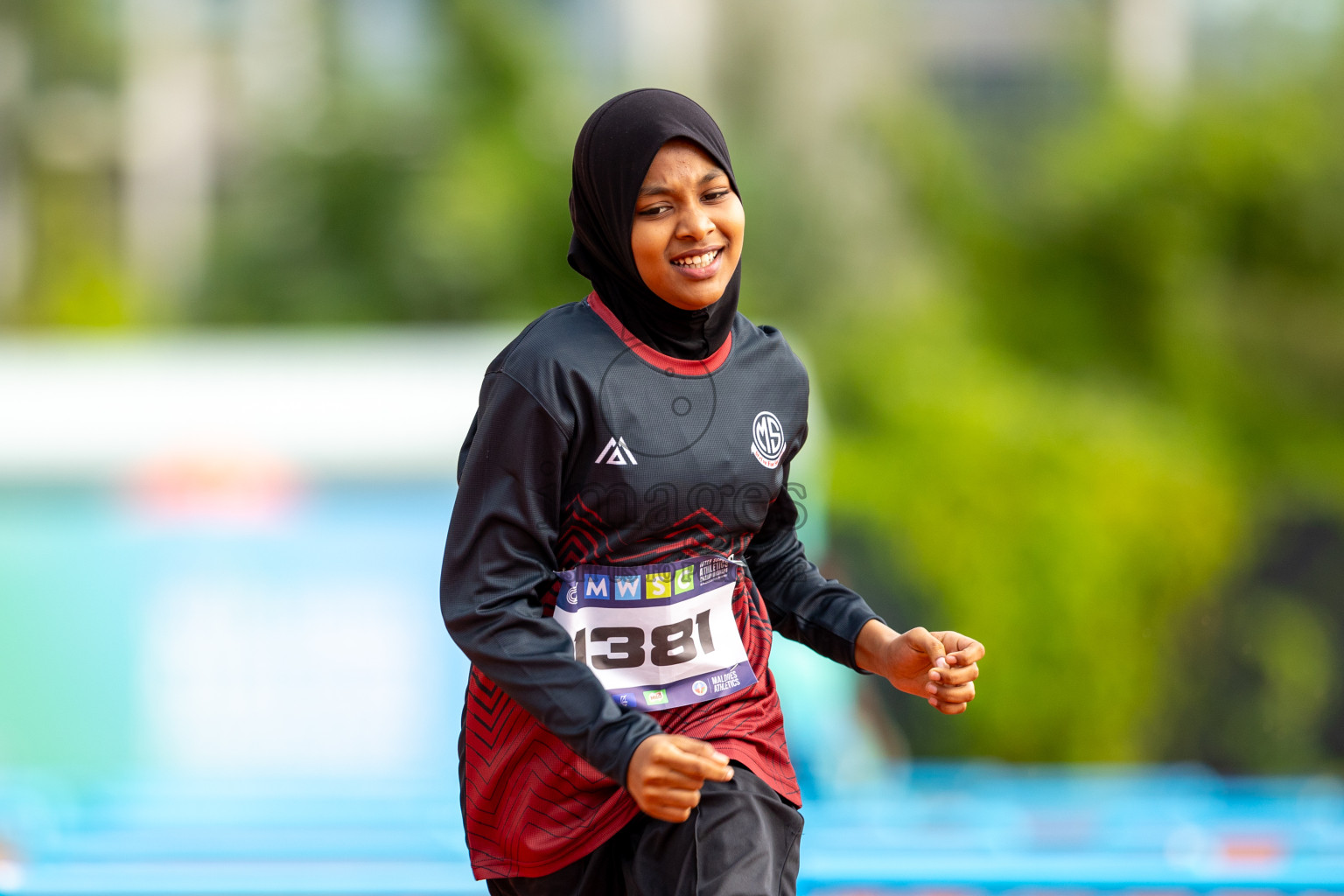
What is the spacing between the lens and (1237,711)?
27.2 feet

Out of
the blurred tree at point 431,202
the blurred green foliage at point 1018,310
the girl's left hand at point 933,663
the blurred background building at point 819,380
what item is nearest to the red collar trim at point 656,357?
the girl's left hand at point 933,663

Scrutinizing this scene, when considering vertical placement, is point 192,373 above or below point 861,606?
below

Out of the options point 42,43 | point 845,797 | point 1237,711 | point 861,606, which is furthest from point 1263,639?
point 42,43

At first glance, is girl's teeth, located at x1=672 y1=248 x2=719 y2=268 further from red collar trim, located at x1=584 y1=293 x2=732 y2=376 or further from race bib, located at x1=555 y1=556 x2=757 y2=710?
race bib, located at x1=555 y1=556 x2=757 y2=710

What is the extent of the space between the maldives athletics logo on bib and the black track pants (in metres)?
0.41

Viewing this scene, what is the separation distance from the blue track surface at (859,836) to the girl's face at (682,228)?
170 centimetres

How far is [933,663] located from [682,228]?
2.17 feet

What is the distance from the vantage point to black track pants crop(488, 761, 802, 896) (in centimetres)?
186

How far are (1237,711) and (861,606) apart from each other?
688cm

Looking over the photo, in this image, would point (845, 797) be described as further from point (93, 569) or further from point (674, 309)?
point (674, 309)

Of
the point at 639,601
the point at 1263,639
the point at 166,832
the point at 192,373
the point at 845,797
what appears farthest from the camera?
the point at 1263,639

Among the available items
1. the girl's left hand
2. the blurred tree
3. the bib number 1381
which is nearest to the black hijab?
the bib number 1381

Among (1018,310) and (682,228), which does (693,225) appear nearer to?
(682,228)

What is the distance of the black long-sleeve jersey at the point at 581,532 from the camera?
1.84m
